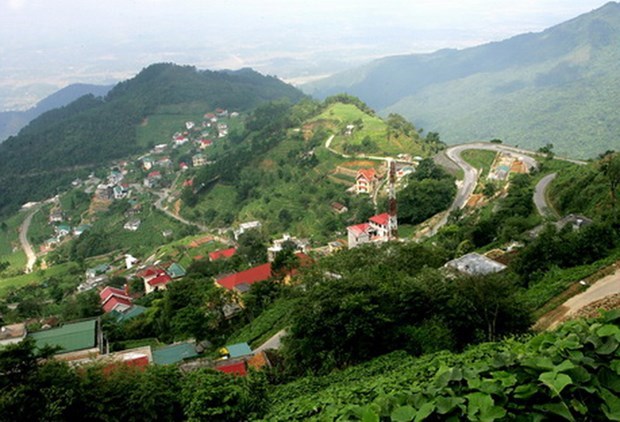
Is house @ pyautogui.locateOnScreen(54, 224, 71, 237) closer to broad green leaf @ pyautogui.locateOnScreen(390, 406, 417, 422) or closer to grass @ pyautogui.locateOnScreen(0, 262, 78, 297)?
grass @ pyautogui.locateOnScreen(0, 262, 78, 297)

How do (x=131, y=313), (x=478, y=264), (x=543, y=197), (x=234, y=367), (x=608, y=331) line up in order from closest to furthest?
1. (x=608, y=331)
2. (x=234, y=367)
3. (x=478, y=264)
4. (x=131, y=313)
5. (x=543, y=197)

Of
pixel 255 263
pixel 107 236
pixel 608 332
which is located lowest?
pixel 107 236

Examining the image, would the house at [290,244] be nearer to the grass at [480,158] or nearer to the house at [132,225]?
the grass at [480,158]

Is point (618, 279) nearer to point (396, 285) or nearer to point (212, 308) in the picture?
point (396, 285)

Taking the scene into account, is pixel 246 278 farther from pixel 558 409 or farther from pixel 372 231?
pixel 558 409

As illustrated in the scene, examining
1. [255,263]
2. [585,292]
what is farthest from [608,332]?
[255,263]

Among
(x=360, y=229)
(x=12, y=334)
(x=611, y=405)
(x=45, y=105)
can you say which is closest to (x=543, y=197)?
(x=360, y=229)
